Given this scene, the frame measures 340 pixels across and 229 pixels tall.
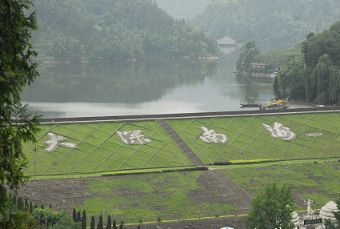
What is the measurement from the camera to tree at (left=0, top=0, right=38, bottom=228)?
12.3m

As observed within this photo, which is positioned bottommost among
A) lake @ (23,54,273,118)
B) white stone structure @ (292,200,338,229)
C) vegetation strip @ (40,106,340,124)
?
white stone structure @ (292,200,338,229)

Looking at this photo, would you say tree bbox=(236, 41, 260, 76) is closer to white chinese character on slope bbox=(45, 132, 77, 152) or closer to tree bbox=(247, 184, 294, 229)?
white chinese character on slope bbox=(45, 132, 77, 152)

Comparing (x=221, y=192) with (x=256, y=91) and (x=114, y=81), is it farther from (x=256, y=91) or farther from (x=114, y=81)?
(x=114, y=81)

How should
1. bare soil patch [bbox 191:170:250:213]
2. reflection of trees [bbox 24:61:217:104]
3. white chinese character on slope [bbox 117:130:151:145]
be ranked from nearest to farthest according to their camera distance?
bare soil patch [bbox 191:170:250:213] < white chinese character on slope [bbox 117:130:151:145] < reflection of trees [bbox 24:61:217:104]

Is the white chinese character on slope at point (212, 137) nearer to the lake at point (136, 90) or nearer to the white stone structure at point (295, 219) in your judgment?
the white stone structure at point (295, 219)

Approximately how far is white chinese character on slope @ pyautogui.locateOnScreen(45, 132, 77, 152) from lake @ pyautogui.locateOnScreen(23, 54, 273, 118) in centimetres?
2715

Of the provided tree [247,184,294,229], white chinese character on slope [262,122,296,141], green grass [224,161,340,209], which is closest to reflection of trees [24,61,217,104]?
white chinese character on slope [262,122,296,141]

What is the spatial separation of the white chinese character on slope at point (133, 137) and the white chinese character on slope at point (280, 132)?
36.1 ft

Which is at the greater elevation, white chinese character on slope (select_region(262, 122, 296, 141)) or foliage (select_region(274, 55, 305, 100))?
foliage (select_region(274, 55, 305, 100))

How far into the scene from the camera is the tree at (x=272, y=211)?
37281 mm

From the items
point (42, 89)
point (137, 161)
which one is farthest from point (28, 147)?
point (42, 89)

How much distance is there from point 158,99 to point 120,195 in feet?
198

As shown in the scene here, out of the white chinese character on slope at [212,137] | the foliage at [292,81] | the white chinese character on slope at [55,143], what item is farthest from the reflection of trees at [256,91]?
the white chinese character on slope at [55,143]

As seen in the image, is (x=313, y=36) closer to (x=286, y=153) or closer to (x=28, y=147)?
(x=286, y=153)
